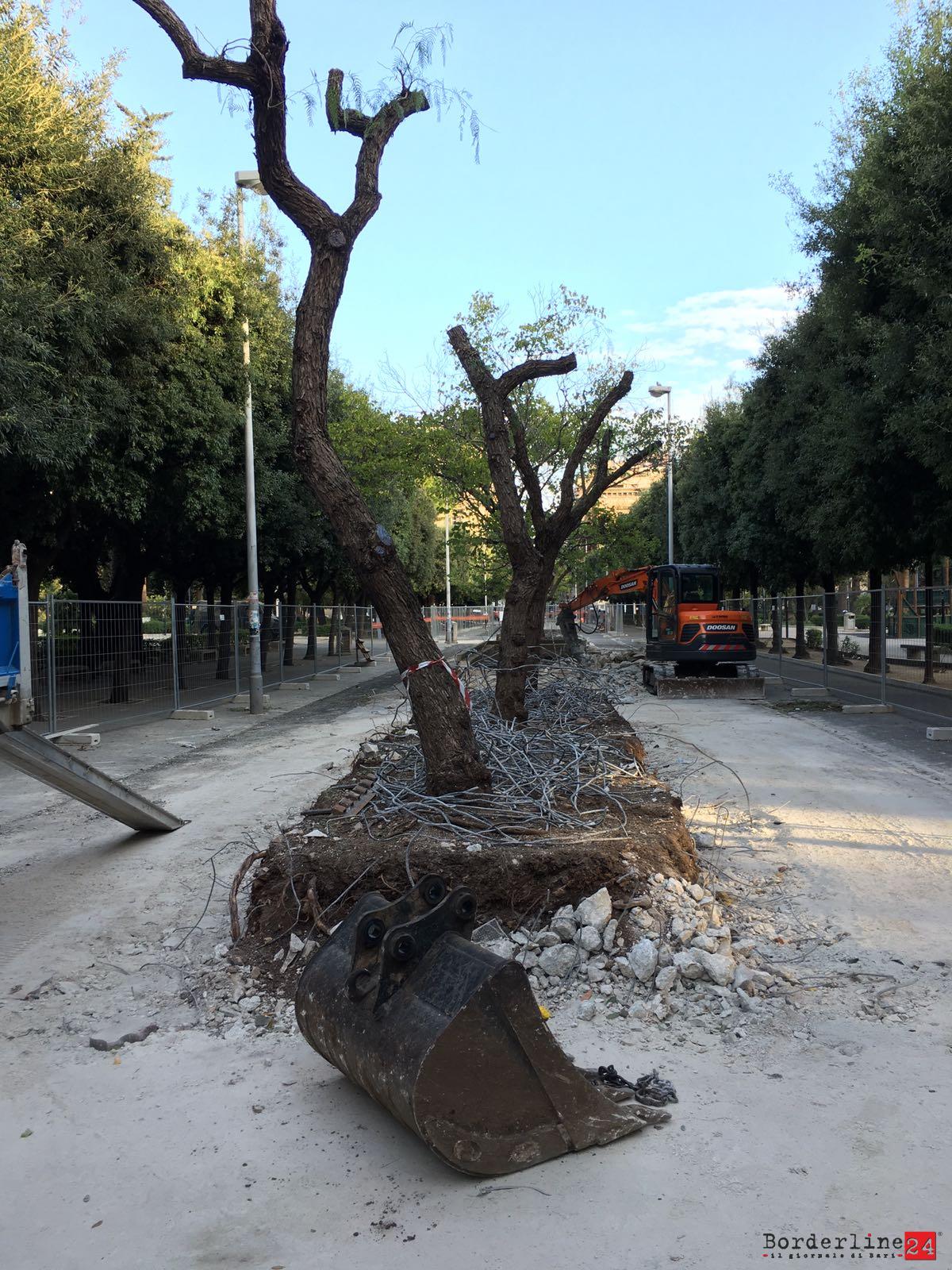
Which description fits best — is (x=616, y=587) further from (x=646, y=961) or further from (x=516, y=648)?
(x=646, y=961)

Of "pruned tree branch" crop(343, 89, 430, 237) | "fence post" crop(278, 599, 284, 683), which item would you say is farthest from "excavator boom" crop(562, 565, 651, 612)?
"pruned tree branch" crop(343, 89, 430, 237)

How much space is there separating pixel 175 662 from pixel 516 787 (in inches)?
460

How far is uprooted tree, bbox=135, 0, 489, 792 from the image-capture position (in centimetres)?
587

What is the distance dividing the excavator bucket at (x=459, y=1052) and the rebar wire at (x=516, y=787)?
205 cm

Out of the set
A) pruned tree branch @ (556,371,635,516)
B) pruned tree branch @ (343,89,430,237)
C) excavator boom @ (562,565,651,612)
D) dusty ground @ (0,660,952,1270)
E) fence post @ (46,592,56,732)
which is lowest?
dusty ground @ (0,660,952,1270)

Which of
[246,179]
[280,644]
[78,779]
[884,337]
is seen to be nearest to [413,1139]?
[78,779]

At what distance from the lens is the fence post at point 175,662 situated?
53.4ft

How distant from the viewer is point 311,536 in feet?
77.8

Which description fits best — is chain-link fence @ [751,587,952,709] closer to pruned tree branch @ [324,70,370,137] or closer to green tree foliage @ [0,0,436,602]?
pruned tree branch @ [324,70,370,137]

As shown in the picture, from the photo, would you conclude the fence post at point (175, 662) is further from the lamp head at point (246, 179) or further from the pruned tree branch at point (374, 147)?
the pruned tree branch at point (374, 147)

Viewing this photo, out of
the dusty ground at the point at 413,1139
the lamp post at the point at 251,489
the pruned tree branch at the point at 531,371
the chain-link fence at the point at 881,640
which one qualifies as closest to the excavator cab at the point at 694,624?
the chain-link fence at the point at 881,640

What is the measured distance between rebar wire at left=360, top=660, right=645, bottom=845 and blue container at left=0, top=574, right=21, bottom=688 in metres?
2.47

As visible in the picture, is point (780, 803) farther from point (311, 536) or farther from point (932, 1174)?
point (311, 536)

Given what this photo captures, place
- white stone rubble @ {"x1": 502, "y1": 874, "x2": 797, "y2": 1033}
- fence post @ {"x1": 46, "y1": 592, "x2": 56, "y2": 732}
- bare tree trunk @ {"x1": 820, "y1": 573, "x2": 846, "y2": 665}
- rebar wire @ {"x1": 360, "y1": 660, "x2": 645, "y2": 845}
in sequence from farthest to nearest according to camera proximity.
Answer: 1. bare tree trunk @ {"x1": 820, "y1": 573, "x2": 846, "y2": 665}
2. fence post @ {"x1": 46, "y1": 592, "x2": 56, "y2": 732}
3. rebar wire @ {"x1": 360, "y1": 660, "x2": 645, "y2": 845}
4. white stone rubble @ {"x1": 502, "y1": 874, "x2": 797, "y2": 1033}
